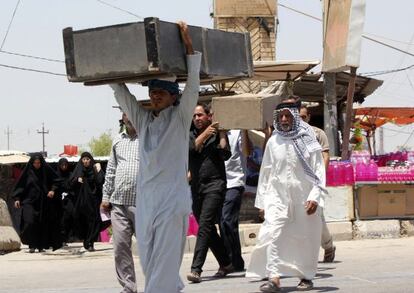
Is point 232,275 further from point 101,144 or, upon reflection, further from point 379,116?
point 101,144

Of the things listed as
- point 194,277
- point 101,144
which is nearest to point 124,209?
point 194,277

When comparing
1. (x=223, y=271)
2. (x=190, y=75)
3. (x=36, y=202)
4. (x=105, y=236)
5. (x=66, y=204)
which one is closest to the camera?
(x=190, y=75)

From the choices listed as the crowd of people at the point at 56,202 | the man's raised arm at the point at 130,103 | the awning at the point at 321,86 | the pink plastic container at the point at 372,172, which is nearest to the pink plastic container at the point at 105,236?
the crowd of people at the point at 56,202

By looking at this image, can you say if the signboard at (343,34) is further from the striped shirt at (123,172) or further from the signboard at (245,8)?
→ the signboard at (245,8)

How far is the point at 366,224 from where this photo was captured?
13.2m

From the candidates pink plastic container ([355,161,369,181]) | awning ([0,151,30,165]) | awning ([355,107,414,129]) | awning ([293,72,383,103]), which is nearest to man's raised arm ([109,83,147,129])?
pink plastic container ([355,161,369,181])

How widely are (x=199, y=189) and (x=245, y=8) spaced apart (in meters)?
19.2

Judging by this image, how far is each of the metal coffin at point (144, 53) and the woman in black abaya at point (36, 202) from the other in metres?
9.67

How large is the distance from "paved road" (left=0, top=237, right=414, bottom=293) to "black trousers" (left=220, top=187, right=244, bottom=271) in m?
0.21

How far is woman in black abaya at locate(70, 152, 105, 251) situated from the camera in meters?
14.8

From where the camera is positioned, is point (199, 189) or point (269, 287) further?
point (199, 189)

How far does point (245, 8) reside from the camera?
27688mm

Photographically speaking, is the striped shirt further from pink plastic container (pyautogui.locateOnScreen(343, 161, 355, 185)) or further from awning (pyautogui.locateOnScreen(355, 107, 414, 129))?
awning (pyautogui.locateOnScreen(355, 107, 414, 129))

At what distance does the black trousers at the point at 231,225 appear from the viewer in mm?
9578
